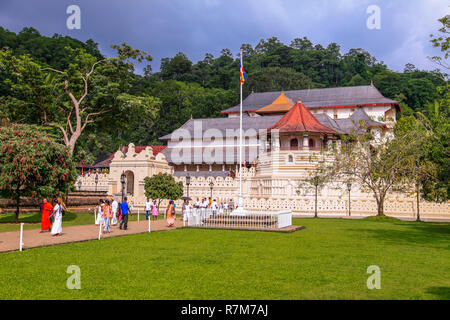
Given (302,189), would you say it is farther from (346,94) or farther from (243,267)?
(346,94)

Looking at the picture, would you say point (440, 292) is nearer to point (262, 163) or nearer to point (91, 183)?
point (262, 163)

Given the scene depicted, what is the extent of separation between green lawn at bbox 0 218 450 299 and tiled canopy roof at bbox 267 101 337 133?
23.6 metres

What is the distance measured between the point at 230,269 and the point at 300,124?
101ft

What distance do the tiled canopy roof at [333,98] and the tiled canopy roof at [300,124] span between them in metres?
28.3

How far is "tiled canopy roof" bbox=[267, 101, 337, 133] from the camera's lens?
38594mm

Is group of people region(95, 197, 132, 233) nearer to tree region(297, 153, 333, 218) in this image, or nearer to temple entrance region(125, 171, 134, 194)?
tree region(297, 153, 333, 218)

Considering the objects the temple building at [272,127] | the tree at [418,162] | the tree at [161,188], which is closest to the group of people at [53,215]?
the tree at [161,188]

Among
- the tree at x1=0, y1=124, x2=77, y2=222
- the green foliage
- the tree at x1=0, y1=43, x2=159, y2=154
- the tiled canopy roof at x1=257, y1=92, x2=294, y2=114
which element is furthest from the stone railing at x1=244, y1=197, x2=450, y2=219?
the green foliage

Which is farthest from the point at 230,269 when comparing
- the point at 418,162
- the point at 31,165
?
the point at 418,162

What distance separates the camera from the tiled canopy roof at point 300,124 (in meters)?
38.6

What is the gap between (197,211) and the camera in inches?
864

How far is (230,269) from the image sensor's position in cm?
976
